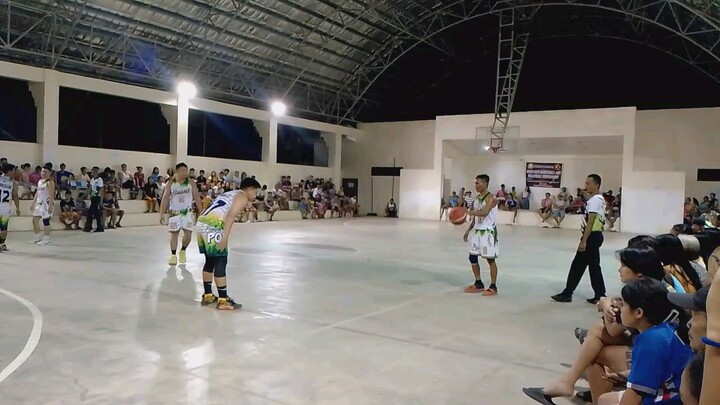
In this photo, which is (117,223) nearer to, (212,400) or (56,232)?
(56,232)

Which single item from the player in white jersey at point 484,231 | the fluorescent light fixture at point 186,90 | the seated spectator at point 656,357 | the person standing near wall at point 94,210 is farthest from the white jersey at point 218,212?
the fluorescent light fixture at point 186,90

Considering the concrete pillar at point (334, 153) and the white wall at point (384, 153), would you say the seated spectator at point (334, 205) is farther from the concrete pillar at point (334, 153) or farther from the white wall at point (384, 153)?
the white wall at point (384, 153)

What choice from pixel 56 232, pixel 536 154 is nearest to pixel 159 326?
pixel 56 232

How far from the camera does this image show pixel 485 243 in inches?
278

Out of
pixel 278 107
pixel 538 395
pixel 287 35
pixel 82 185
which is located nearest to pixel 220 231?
pixel 538 395

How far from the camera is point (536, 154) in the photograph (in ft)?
81.3

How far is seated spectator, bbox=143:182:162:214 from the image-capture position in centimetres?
1752

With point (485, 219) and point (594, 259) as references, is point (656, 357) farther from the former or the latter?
point (485, 219)

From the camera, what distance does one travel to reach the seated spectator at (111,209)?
51.0 feet

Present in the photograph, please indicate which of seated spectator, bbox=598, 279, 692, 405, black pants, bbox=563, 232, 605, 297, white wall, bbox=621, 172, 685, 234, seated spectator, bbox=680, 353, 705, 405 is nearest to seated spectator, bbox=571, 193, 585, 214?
white wall, bbox=621, 172, 685, 234

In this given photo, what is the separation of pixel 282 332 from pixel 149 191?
14134 mm

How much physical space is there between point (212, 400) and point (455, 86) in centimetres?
2538

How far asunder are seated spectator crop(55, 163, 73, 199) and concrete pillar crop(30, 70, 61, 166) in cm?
73

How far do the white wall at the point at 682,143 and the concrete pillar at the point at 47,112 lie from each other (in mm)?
19824
